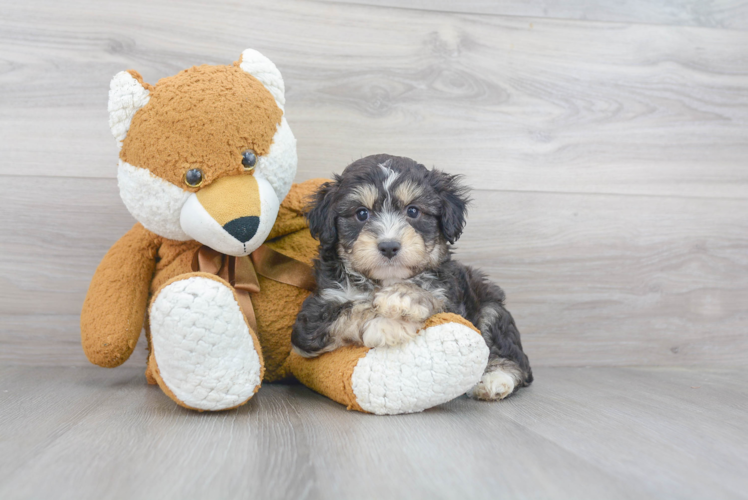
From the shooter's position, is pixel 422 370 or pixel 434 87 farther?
pixel 434 87

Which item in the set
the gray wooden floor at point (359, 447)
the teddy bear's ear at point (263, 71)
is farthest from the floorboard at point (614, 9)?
the gray wooden floor at point (359, 447)

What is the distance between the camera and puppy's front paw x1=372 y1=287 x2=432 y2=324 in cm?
170

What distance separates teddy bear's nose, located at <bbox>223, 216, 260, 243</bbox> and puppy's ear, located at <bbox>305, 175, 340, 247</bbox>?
7.9 inches

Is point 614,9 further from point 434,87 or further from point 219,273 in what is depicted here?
point 219,273

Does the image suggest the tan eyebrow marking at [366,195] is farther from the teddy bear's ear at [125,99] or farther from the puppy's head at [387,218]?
the teddy bear's ear at [125,99]

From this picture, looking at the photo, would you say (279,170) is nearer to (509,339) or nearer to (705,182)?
(509,339)

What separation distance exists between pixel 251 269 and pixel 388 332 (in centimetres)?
63

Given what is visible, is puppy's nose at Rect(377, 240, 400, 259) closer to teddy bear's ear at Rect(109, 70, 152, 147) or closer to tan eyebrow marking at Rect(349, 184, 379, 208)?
tan eyebrow marking at Rect(349, 184, 379, 208)

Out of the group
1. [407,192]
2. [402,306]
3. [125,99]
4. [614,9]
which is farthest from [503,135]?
[125,99]

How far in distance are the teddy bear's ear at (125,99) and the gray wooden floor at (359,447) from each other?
902 mm

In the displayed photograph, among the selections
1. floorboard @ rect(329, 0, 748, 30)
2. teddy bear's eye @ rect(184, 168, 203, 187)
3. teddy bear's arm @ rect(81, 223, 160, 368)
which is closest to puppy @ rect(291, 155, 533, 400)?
teddy bear's eye @ rect(184, 168, 203, 187)

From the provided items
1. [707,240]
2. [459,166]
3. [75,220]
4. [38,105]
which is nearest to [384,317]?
[459,166]

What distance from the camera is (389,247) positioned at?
172cm

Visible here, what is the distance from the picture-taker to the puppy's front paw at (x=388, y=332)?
170cm
